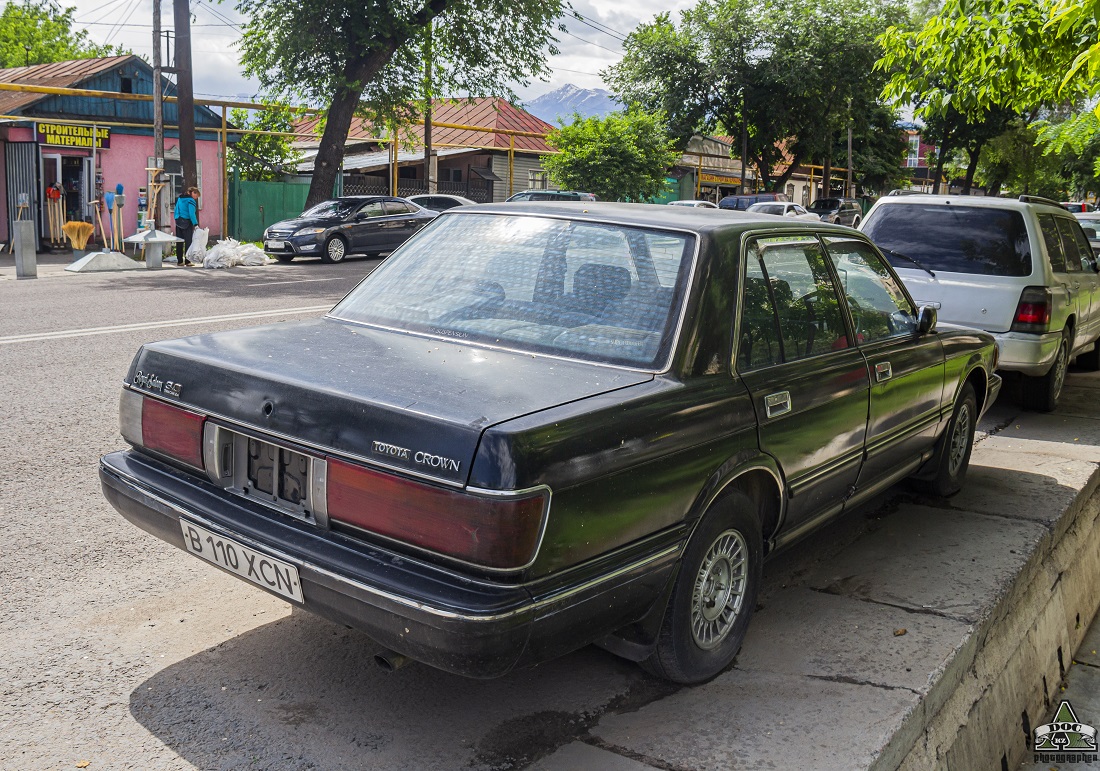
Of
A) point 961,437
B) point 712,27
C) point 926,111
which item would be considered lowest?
point 961,437

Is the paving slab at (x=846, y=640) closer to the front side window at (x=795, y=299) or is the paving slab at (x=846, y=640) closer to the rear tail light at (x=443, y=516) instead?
the front side window at (x=795, y=299)

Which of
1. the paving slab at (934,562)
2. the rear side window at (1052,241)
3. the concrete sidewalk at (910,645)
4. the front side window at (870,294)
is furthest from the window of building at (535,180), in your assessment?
the front side window at (870,294)

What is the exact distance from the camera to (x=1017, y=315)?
797cm

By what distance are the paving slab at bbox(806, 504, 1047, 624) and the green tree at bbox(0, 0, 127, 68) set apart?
60.6 m

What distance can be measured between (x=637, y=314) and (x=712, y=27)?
4336cm

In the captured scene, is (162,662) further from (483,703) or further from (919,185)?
(919,185)

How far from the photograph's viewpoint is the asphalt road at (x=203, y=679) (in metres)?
2.99

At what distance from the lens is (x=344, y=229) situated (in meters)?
22.2

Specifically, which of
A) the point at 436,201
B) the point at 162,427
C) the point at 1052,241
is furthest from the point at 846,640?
the point at 436,201

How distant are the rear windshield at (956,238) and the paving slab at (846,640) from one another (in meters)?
4.73

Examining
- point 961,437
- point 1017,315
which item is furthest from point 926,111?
point 961,437

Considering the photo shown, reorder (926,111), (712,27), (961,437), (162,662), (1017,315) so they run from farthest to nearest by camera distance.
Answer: (712,27) → (926,111) → (1017,315) → (961,437) → (162,662)

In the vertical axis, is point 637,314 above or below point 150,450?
above

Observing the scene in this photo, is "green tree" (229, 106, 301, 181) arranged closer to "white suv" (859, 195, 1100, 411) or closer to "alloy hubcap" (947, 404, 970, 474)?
"white suv" (859, 195, 1100, 411)
